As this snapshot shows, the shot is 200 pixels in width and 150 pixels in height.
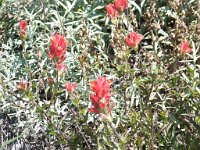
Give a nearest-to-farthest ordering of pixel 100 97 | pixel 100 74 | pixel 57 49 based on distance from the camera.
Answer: pixel 100 97 < pixel 57 49 < pixel 100 74

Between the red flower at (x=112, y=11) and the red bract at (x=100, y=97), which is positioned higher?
the red flower at (x=112, y=11)

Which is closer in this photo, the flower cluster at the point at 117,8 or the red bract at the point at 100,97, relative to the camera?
the red bract at the point at 100,97

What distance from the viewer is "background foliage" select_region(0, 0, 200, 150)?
2.13 metres

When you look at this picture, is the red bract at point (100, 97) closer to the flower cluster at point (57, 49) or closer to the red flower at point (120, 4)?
the flower cluster at point (57, 49)

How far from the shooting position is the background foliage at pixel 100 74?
2.13m

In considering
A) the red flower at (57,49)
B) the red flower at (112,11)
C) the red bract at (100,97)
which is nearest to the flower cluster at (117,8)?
the red flower at (112,11)

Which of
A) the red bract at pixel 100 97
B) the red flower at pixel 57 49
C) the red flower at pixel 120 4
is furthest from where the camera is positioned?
the red flower at pixel 120 4

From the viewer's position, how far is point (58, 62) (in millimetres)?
1908

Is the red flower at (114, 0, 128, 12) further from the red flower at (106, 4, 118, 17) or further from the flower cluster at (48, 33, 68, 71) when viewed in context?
the flower cluster at (48, 33, 68, 71)

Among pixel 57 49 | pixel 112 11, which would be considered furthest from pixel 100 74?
pixel 57 49

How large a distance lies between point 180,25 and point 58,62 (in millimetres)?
919

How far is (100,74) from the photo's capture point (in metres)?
2.60

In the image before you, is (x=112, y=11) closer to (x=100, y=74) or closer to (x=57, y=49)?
(x=57, y=49)

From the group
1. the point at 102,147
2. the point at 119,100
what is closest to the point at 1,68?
the point at 119,100
